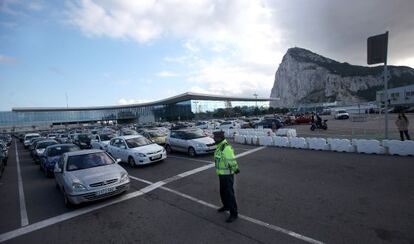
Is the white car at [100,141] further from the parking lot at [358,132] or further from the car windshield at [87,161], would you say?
the parking lot at [358,132]

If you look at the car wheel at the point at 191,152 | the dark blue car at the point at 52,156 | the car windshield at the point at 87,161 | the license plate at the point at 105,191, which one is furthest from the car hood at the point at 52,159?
the car wheel at the point at 191,152

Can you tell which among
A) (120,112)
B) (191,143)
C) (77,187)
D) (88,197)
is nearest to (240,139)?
(191,143)

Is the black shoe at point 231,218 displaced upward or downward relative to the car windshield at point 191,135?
downward

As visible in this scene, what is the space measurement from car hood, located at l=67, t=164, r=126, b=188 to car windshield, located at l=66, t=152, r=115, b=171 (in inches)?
11.1

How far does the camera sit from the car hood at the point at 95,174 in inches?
252

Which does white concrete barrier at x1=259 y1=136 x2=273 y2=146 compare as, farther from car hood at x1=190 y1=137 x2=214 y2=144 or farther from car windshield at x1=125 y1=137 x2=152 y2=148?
car windshield at x1=125 y1=137 x2=152 y2=148

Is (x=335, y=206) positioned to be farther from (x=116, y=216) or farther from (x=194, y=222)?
(x=116, y=216)

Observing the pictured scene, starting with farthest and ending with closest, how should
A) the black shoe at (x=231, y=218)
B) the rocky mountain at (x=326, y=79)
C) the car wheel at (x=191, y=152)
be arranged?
the rocky mountain at (x=326, y=79)
the car wheel at (x=191, y=152)
the black shoe at (x=231, y=218)

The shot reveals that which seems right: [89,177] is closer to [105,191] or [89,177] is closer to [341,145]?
[105,191]

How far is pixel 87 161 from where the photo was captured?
296 inches

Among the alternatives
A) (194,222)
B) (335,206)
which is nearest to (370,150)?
(335,206)

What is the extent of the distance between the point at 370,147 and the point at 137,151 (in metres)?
11.1

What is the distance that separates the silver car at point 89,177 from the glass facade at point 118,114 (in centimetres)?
9416

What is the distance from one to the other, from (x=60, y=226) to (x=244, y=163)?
24.0 feet
